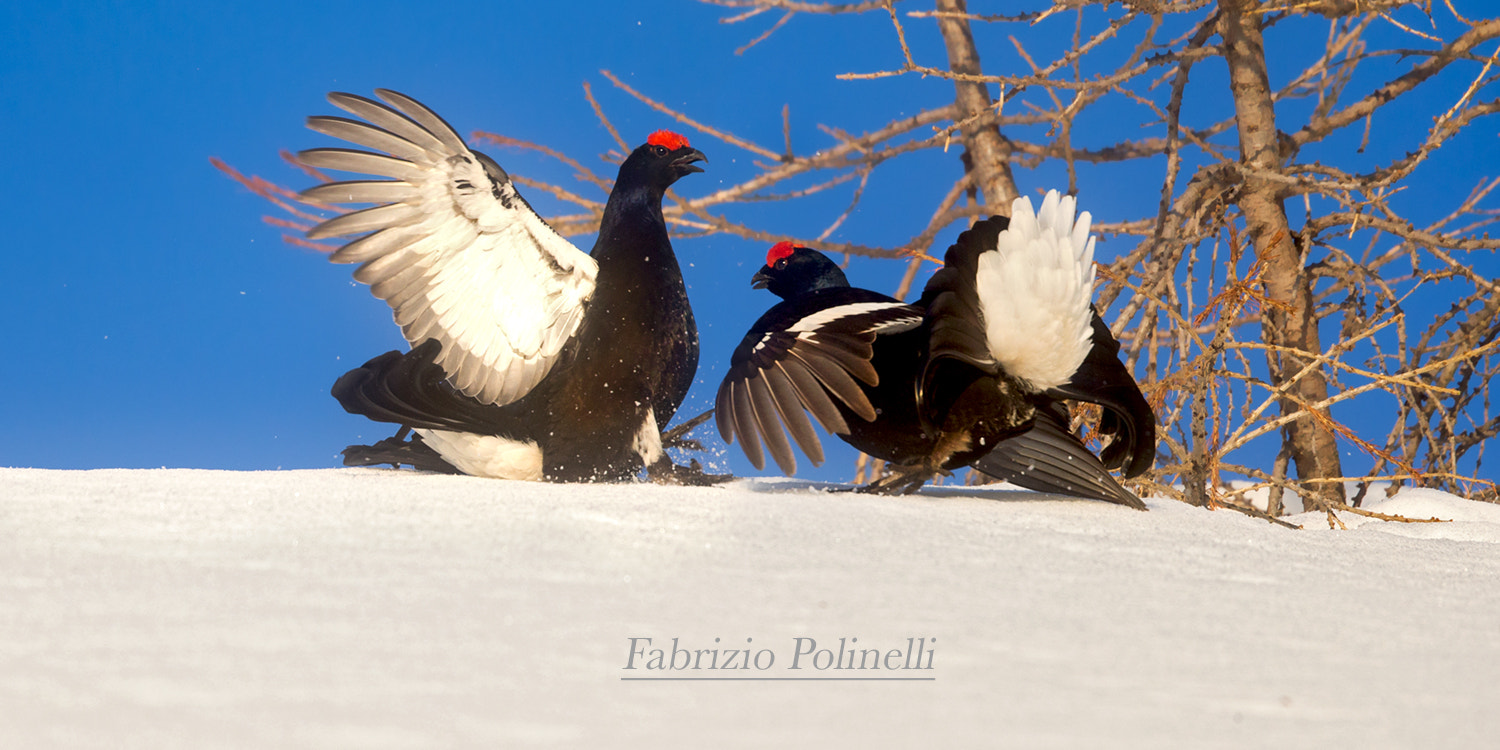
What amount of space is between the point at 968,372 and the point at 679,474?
2.61 ft

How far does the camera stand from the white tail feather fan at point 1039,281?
7.43 feet

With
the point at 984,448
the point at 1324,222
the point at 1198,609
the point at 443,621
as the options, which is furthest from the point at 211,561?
the point at 1324,222

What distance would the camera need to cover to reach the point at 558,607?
4.24 ft

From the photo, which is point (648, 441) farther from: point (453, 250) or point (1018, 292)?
point (1018, 292)

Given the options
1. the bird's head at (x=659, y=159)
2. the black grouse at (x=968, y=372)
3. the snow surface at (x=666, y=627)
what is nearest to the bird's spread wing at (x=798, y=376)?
the black grouse at (x=968, y=372)

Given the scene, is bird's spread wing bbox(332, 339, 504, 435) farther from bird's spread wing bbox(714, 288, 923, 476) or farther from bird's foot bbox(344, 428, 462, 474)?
bird's spread wing bbox(714, 288, 923, 476)

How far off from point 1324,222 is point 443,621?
137 inches

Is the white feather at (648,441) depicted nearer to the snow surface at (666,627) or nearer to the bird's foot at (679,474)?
the bird's foot at (679,474)

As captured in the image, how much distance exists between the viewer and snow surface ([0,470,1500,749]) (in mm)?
1034

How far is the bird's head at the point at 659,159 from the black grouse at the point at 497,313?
9cm

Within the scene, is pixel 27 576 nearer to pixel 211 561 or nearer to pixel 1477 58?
pixel 211 561

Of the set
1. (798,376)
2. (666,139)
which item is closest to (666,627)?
(798,376)

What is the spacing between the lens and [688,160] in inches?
111

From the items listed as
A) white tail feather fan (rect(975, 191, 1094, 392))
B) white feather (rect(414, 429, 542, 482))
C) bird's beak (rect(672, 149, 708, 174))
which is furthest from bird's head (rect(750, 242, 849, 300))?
white feather (rect(414, 429, 542, 482))
